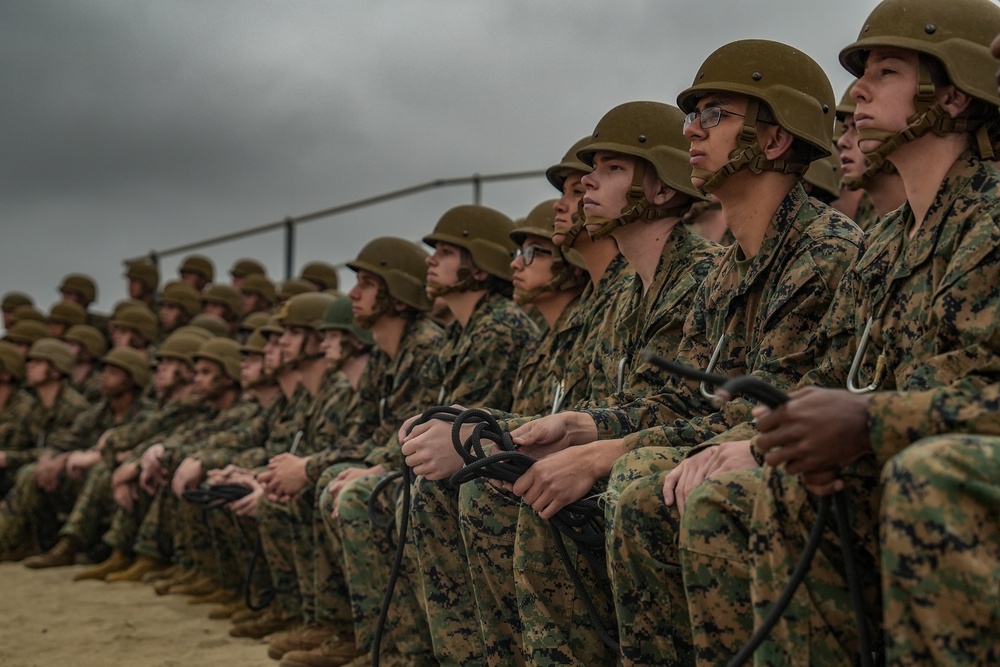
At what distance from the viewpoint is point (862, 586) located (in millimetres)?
2834

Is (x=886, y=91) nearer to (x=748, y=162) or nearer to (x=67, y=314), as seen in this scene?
(x=748, y=162)

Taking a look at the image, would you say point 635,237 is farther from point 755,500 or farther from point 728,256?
point 755,500

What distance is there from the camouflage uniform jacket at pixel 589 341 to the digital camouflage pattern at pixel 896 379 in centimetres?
176

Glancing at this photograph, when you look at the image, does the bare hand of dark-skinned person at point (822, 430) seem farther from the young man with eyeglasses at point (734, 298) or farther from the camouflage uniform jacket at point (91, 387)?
the camouflage uniform jacket at point (91, 387)

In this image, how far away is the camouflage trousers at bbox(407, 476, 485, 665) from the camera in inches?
194

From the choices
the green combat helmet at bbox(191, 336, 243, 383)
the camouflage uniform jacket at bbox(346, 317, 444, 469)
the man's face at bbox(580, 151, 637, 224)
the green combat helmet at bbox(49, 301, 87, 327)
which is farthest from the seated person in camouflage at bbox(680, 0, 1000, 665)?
the green combat helmet at bbox(49, 301, 87, 327)

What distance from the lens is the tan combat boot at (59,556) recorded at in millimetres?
10000

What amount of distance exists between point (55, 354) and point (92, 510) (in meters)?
2.68

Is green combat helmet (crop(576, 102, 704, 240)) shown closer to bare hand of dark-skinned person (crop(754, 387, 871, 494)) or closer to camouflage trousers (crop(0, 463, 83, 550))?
bare hand of dark-skinned person (crop(754, 387, 871, 494))

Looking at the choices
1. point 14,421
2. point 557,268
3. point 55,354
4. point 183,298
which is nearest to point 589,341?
→ point 557,268

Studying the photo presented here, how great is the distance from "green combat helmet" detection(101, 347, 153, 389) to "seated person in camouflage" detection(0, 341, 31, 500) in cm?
118

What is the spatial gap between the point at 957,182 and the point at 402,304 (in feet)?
15.5

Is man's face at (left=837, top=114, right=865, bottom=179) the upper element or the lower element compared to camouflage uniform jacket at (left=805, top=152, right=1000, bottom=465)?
upper

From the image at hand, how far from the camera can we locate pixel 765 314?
3.97 m
